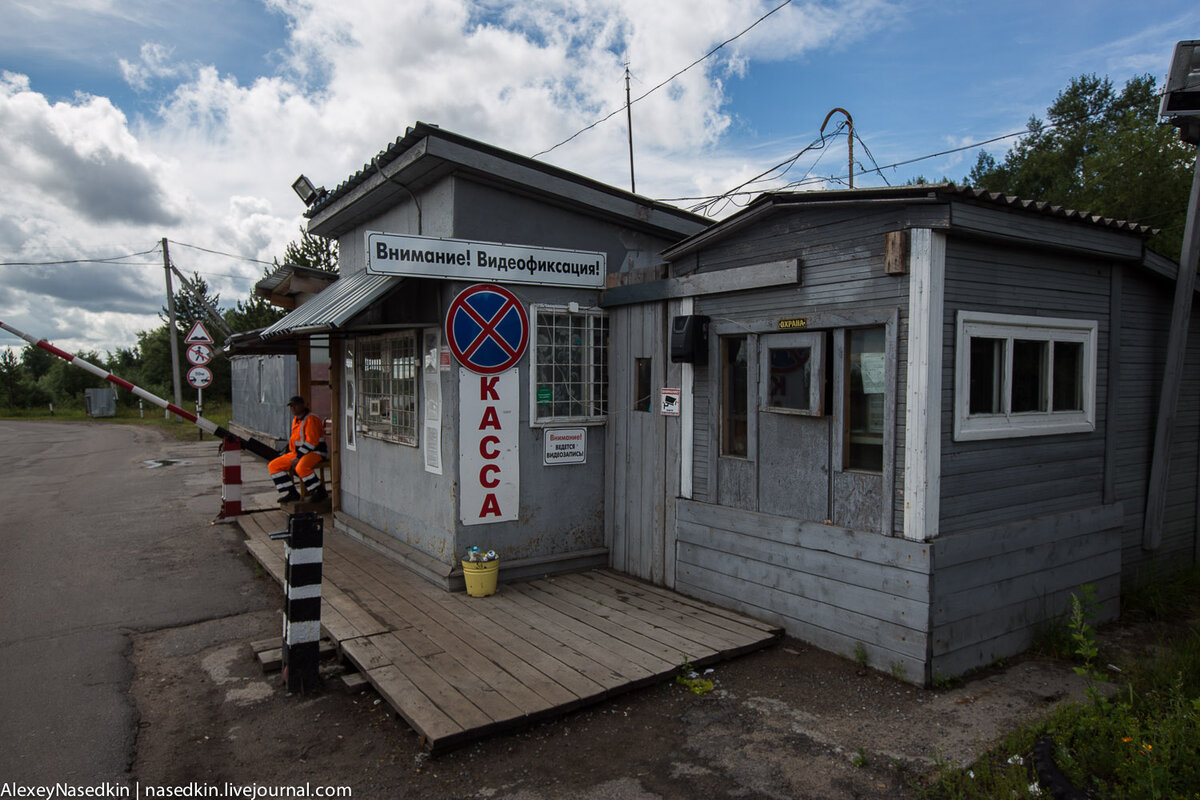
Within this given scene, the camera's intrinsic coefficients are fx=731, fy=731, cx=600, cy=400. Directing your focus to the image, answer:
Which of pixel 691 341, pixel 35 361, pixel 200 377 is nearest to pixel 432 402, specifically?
pixel 691 341

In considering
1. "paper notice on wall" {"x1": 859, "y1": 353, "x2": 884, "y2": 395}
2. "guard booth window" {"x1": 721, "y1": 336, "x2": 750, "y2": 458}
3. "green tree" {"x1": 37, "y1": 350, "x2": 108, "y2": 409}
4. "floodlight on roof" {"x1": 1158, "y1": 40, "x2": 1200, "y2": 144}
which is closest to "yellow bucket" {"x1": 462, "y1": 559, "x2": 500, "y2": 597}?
"guard booth window" {"x1": 721, "y1": 336, "x2": 750, "y2": 458}

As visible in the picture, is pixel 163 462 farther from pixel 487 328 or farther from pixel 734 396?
pixel 734 396

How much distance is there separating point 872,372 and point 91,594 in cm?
704

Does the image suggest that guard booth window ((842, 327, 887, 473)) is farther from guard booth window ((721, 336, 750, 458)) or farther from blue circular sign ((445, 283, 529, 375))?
blue circular sign ((445, 283, 529, 375))

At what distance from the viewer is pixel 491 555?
20.4 ft

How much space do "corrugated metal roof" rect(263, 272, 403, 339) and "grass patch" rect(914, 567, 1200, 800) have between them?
17.1 feet

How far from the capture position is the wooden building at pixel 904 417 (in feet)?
15.1

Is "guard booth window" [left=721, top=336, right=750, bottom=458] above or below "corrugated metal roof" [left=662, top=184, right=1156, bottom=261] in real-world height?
below

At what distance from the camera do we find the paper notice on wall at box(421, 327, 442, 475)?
6.61 m

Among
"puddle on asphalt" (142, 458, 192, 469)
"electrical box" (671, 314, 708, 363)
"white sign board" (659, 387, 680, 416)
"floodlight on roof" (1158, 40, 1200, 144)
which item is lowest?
"puddle on asphalt" (142, 458, 192, 469)

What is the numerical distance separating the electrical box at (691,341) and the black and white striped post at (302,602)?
3.02 m

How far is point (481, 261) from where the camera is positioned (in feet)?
20.7

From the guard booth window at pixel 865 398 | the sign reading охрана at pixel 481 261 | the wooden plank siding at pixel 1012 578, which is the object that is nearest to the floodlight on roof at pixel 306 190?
the sign reading охрана at pixel 481 261

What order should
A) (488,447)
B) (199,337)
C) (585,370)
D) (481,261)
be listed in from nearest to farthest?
(481,261) < (488,447) < (585,370) < (199,337)
